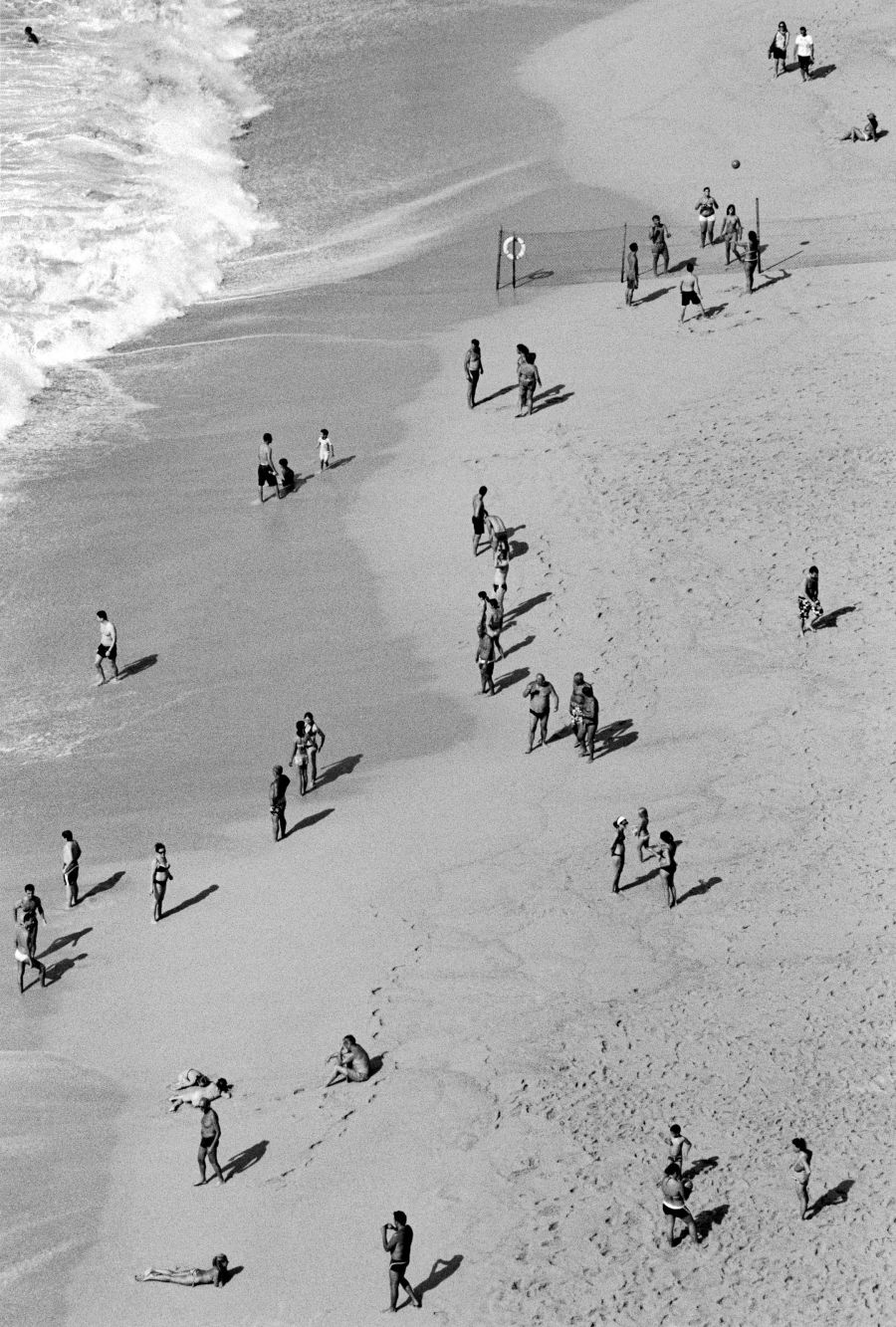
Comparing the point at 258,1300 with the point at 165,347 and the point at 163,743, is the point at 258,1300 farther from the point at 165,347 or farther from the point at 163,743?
the point at 165,347

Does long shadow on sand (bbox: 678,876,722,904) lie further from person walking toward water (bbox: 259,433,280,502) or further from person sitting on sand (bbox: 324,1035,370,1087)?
person walking toward water (bbox: 259,433,280,502)

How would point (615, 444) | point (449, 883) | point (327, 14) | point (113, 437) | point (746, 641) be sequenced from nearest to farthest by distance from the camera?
point (449, 883), point (746, 641), point (615, 444), point (113, 437), point (327, 14)

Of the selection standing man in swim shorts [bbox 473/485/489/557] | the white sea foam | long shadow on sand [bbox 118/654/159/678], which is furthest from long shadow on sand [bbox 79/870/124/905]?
the white sea foam

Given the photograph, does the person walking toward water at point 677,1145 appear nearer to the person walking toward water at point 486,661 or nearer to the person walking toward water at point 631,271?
the person walking toward water at point 486,661

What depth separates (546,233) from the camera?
5453 centimetres

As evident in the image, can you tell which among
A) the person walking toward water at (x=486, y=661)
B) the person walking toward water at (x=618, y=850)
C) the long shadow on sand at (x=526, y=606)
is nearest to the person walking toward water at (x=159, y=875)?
the person walking toward water at (x=486, y=661)

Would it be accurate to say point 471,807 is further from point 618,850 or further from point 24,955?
point 24,955

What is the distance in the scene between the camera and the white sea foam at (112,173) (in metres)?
54.4

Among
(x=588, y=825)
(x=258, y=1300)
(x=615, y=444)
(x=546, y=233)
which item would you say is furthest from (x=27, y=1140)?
(x=546, y=233)

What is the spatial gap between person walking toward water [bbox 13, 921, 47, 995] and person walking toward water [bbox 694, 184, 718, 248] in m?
24.6

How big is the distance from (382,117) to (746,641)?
91.8ft

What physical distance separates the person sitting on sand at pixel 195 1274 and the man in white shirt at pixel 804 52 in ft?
125

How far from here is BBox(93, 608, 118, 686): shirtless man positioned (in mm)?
40562

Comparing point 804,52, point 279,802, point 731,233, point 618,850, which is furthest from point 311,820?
point 804,52
